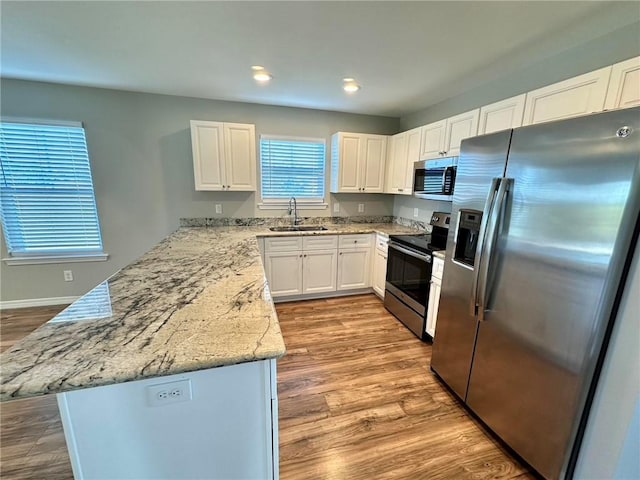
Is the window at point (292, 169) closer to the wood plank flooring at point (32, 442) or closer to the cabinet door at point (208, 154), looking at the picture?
the cabinet door at point (208, 154)

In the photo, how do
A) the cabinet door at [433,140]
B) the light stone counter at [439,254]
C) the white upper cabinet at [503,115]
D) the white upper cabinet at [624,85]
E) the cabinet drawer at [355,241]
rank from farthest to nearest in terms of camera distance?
the cabinet drawer at [355,241] < the cabinet door at [433,140] < the light stone counter at [439,254] < the white upper cabinet at [503,115] < the white upper cabinet at [624,85]

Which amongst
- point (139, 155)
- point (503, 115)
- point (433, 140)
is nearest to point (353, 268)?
point (433, 140)

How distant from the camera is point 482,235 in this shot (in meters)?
1.58

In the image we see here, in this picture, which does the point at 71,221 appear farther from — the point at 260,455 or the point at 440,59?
the point at 440,59

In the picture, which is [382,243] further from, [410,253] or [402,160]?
[402,160]

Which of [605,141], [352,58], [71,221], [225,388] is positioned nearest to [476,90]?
[352,58]

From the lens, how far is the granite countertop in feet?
2.62

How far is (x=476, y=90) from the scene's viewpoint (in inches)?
108

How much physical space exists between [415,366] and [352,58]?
2603mm

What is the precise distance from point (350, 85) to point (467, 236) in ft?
6.28

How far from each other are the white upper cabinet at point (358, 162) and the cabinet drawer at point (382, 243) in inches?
29.1

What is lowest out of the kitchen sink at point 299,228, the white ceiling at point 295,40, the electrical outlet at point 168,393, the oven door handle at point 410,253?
the electrical outlet at point 168,393

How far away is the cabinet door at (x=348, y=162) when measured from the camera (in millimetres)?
3598

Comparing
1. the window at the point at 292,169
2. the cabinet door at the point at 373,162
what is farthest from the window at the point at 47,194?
the cabinet door at the point at 373,162
